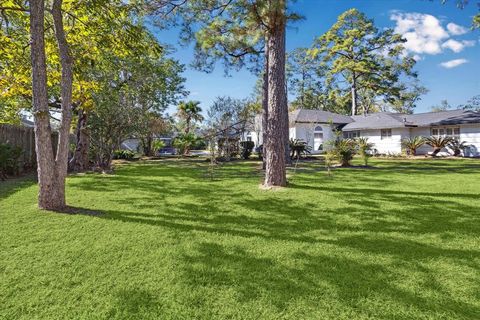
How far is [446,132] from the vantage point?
23250 millimetres

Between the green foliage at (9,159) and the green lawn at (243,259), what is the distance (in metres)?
3.82

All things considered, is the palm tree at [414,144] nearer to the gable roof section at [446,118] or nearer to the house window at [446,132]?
the house window at [446,132]

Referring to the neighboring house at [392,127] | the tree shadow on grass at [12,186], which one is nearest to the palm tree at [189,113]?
the neighboring house at [392,127]

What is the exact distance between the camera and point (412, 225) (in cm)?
495

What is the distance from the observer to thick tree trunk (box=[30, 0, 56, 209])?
545 cm

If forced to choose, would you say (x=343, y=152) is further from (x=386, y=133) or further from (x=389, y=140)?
(x=386, y=133)

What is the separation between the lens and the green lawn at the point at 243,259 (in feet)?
8.70

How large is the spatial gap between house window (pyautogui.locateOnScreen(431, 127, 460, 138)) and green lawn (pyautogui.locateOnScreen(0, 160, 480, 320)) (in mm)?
19403

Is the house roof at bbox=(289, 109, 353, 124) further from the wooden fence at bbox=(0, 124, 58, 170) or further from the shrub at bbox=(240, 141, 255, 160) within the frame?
the wooden fence at bbox=(0, 124, 58, 170)

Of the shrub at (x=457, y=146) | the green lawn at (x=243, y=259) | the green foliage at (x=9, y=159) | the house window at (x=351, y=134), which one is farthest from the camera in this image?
the house window at (x=351, y=134)

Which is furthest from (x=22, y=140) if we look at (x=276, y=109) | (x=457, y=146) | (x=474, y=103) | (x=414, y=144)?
(x=474, y=103)

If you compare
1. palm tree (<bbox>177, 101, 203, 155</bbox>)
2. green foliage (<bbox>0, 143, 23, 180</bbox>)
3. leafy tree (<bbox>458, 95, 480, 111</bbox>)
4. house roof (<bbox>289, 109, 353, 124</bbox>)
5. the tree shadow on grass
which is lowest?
the tree shadow on grass

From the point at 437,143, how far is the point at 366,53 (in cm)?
1542

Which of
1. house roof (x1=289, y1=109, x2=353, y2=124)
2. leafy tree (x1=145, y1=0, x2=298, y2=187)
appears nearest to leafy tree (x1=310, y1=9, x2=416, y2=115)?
house roof (x1=289, y1=109, x2=353, y2=124)
